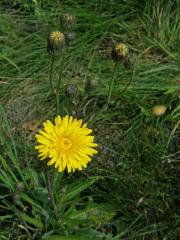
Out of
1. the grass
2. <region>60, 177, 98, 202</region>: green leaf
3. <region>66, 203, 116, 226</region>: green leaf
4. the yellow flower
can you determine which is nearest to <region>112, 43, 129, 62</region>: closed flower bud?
the grass

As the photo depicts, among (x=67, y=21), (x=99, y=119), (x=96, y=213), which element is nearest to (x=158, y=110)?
(x=99, y=119)

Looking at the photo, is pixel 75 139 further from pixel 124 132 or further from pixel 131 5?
pixel 131 5

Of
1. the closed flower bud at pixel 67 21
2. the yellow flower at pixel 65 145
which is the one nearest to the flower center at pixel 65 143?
the yellow flower at pixel 65 145

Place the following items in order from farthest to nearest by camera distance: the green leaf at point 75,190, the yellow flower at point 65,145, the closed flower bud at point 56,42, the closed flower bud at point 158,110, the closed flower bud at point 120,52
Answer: the closed flower bud at point 158,110
the green leaf at point 75,190
the closed flower bud at point 120,52
the closed flower bud at point 56,42
the yellow flower at point 65,145

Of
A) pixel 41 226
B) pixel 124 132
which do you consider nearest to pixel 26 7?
pixel 124 132

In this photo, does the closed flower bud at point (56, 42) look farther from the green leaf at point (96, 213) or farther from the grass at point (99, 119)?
the green leaf at point (96, 213)

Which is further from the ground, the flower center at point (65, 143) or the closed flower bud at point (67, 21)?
the closed flower bud at point (67, 21)

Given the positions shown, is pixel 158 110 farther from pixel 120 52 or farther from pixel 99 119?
pixel 120 52
